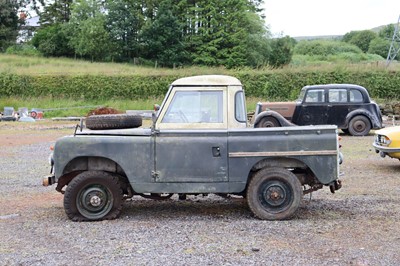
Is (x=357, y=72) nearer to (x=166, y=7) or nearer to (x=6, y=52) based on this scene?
(x=166, y=7)

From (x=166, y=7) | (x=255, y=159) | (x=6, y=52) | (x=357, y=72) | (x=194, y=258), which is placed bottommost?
(x=194, y=258)

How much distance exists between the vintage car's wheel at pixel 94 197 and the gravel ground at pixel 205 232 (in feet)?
0.52

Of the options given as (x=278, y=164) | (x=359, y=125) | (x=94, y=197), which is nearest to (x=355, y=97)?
(x=359, y=125)

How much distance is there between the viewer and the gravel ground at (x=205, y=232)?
18.4 ft

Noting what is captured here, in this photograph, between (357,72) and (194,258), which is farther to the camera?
(357,72)

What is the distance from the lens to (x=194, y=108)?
7371 mm

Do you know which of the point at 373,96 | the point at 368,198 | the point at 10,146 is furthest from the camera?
the point at 373,96

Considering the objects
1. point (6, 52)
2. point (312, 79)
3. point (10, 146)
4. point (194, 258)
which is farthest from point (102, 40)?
point (194, 258)

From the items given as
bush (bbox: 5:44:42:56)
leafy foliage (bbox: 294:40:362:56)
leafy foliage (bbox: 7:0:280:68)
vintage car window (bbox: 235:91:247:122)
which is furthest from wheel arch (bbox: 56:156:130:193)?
leafy foliage (bbox: 294:40:362:56)

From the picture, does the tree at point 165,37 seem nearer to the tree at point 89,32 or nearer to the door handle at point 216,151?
the tree at point 89,32

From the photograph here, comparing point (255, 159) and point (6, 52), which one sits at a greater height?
point (6, 52)

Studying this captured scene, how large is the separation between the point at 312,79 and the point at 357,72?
119 inches

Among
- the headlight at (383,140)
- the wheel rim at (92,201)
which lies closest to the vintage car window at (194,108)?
the wheel rim at (92,201)

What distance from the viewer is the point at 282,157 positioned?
7211mm
